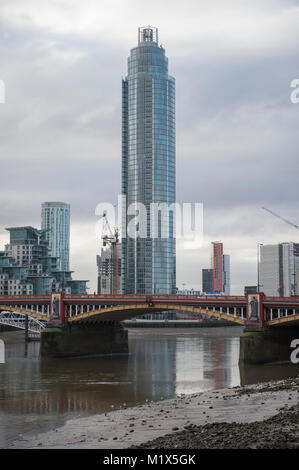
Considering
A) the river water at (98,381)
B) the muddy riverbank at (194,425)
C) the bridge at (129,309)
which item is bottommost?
the river water at (98,381)

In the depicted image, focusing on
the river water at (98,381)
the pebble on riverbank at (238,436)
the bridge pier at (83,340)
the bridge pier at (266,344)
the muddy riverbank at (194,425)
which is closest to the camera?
the pebble on riverbank at (238,436)

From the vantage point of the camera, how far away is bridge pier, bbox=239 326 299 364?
67688 mm

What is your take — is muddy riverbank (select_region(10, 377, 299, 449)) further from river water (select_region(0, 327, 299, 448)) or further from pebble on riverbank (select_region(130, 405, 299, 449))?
river water (select_region(0, 327, 299, 448))

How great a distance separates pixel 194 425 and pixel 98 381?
103ft

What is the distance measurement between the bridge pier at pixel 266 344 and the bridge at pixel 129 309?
17.2 inches

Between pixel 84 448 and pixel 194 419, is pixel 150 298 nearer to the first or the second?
pixel 194 419

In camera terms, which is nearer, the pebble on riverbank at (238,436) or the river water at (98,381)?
the pebble on riverbank at (238,436)

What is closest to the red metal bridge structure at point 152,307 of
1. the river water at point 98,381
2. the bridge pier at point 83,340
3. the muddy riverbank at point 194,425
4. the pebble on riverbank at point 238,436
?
the bridge pier at point 83,340

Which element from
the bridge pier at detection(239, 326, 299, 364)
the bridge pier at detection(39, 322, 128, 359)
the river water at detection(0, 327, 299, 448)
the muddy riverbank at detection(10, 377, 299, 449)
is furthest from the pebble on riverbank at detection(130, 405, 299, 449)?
the bridge pier at detection(39, 322, 128, 359)

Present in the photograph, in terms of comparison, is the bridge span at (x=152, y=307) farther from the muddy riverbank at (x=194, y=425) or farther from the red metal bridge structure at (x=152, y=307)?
the muddy riverbank at (x=194, y=425)

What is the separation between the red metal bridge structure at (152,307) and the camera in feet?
232

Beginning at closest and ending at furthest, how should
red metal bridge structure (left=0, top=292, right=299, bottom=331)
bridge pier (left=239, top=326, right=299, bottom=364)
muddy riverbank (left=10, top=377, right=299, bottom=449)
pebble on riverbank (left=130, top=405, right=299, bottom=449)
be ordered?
pebble on riverbank (left=130, top=405, right=299, bottom=449), muddy riverbank (left=10, top=377, right=299, bottom=449), bridge pier (left=239, top=326, right=299, bottom=364), red metal bridge structure (left=0, top=292, right=299, bottom=331)

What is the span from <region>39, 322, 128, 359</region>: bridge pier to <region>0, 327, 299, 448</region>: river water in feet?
8.39

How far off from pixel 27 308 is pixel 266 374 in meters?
45.5
